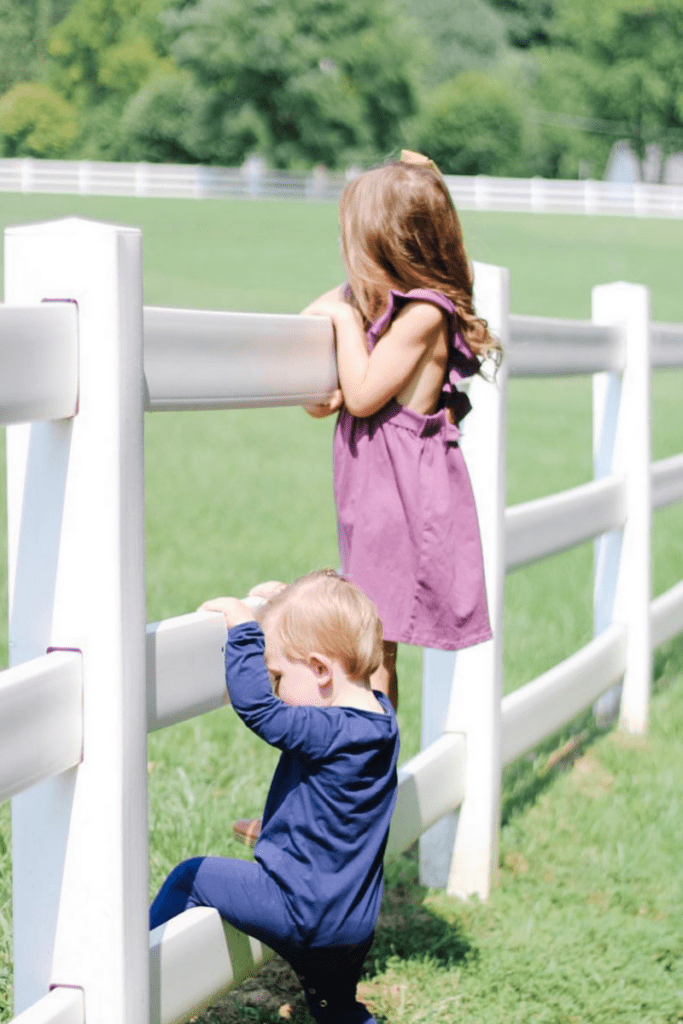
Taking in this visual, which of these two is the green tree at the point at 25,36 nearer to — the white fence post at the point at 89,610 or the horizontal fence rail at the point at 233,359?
the horizontal fence rail at the point at 233,359

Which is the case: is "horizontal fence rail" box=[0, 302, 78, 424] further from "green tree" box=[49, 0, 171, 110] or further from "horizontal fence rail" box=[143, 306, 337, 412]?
"green tree" box=[49, 0, 171, 110]

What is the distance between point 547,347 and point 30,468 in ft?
7.59

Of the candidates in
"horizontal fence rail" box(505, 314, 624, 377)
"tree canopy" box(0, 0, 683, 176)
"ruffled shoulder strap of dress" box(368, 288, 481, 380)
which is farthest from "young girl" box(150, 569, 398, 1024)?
"tree canopy" box(0, 0, 683, 176)

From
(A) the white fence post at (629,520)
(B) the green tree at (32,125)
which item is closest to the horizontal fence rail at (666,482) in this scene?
(A) the white fence post at (629,520)

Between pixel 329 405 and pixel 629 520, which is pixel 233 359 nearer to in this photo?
pixel 329 405

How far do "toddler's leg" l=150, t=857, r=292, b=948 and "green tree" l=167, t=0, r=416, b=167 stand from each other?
206 ft

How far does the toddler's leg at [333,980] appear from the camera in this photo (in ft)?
7.80

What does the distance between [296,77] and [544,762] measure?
6270 centimetres

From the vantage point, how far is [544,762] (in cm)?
461

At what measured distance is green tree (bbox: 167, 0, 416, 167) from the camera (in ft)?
209

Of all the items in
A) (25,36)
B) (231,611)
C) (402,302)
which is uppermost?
(25,36)

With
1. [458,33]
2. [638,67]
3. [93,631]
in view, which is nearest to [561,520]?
[93,631]

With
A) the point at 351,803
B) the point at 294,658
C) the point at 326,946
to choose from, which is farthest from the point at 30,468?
the point at 326,946

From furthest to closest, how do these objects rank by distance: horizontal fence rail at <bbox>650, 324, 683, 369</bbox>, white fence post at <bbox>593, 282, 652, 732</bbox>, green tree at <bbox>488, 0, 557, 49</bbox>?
green tree at <bbox>488, 0, 557, 49</bbox>, horizontal fence rail at <bbox>650, 324, 683, 369</bbox>, white fence post at <bbox>593, 282, 652, 732</bbox>
